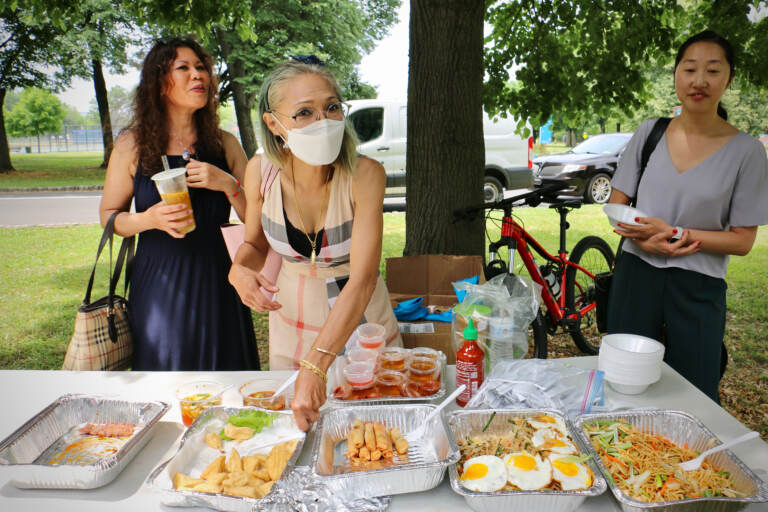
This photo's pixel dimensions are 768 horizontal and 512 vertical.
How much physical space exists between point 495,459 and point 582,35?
182 inches

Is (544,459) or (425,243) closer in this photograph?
(544,459)

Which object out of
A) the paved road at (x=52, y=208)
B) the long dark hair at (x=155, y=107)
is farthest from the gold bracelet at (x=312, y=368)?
the paved road at (x=52, y=208)

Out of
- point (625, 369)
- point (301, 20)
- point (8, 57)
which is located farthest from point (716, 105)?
point (8, 57)

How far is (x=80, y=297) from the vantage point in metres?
6.05

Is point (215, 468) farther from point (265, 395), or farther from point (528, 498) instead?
point (528, 498)

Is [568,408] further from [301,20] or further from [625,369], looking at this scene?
[301,20]

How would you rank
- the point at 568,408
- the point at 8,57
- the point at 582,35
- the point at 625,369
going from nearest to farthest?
the point at 568,408 → the point at 625,369 → the point at 582,35 → the point at 8,57

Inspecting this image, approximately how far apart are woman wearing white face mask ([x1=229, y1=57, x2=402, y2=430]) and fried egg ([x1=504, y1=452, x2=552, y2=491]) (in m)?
0.58

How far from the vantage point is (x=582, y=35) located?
491 centimetres

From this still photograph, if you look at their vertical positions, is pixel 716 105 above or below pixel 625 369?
above

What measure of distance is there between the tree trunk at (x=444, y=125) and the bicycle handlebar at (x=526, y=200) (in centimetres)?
29

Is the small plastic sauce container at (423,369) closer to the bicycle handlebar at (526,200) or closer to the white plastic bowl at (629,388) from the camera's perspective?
the white plastic bowl at (629,388)

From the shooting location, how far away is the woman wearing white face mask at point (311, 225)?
1.83 metres

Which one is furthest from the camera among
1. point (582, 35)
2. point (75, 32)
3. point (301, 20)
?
point (75, 32)
